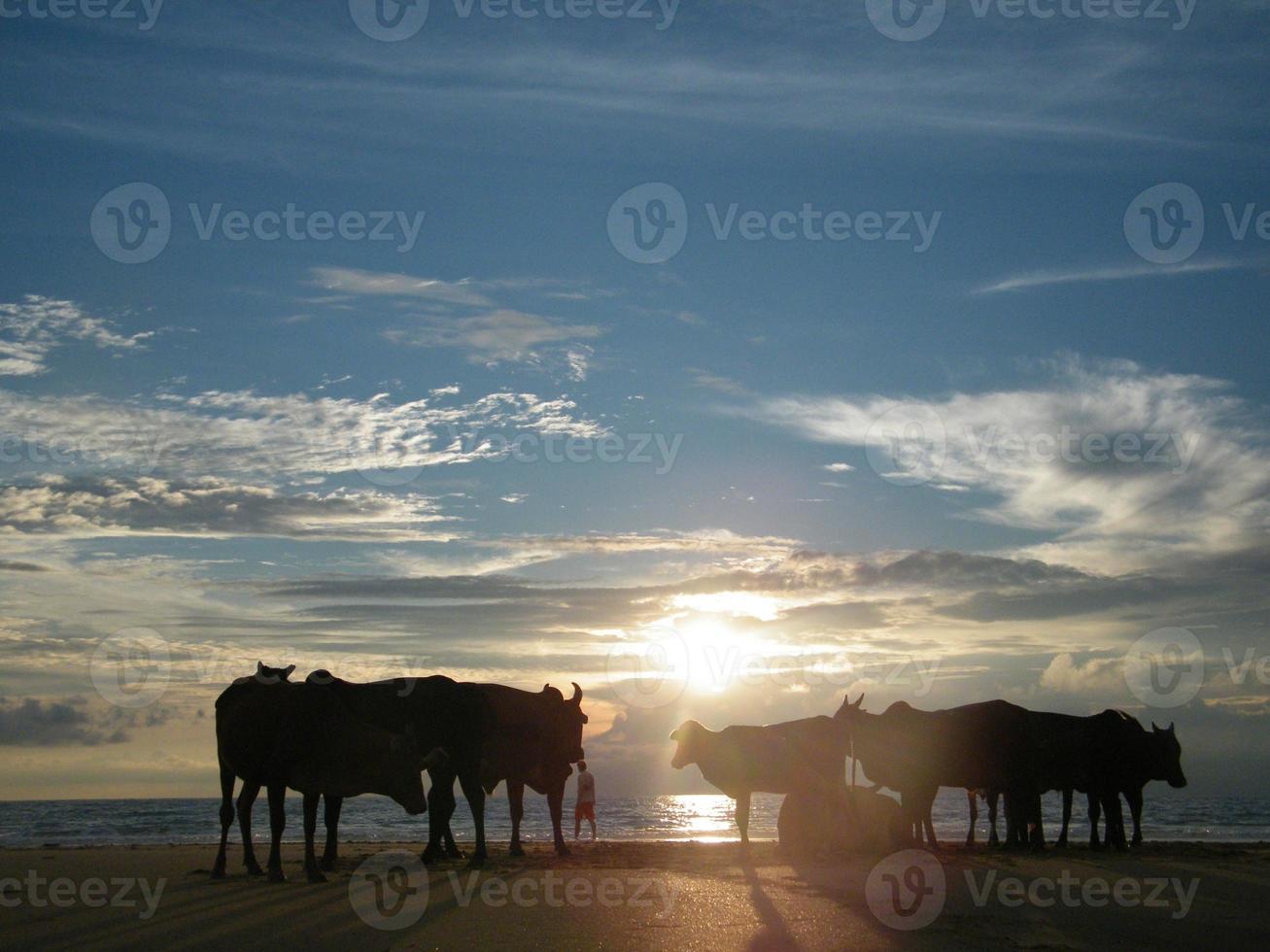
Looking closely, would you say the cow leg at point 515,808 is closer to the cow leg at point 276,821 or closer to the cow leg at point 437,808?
the cow leg at point 437,808

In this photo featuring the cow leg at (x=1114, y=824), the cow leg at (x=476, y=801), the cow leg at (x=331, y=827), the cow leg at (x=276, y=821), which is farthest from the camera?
the cow leg at (x=1114, y=824)

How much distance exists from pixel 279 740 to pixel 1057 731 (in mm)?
17291

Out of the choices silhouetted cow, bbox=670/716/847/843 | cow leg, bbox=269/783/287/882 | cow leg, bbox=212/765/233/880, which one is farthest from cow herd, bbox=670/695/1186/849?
cow leg, bbox=212/765/233/880

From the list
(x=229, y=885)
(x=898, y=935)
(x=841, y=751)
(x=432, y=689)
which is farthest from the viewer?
(x=841, y=751)

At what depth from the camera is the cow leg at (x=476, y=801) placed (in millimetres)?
18141

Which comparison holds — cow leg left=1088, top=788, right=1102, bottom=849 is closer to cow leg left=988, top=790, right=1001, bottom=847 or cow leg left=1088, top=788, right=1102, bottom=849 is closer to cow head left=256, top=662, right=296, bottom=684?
cow leg left=988, top=790, right=1001, bottom=847

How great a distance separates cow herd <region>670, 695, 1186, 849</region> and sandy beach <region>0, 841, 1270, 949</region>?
181 cm

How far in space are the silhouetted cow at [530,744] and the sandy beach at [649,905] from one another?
162 cm

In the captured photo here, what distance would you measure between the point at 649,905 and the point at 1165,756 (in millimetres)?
18048

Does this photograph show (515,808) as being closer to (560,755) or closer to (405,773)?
(560,755)

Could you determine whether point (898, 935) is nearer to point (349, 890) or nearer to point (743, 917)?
point (743, 917)

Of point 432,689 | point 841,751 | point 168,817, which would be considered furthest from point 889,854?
point 168,817

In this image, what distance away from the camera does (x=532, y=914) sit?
12.2 m

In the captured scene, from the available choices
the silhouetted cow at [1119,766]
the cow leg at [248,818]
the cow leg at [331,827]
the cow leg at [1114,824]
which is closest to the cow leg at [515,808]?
the cow leg at [331,827]
